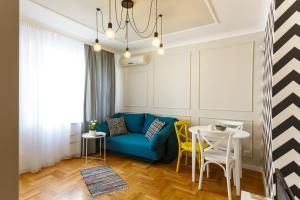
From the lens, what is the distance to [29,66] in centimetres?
292

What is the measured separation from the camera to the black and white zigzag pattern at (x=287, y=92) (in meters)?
1.48

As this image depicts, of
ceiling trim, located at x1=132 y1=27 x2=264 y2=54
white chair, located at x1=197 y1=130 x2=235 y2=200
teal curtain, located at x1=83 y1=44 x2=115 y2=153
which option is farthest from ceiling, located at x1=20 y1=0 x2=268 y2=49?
white chair, located at x1=197 y1=130 x2=235 y2=200

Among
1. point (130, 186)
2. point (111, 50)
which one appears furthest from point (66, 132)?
point (111, 50)

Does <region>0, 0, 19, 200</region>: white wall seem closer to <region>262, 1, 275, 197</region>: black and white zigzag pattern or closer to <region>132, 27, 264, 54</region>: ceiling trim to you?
<region>262, 1, 275, 197</region>: black and white zigzag pattern

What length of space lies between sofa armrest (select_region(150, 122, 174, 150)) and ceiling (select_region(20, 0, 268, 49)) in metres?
1.94

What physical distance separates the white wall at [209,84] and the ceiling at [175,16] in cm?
34

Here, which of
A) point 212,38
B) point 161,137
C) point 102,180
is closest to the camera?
point 102,180

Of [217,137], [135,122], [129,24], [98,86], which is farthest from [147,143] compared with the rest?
[129,24]

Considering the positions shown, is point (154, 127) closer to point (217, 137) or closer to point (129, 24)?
point (217, 137)

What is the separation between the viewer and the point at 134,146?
3.38 m

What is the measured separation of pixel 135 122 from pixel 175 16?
2.51 m

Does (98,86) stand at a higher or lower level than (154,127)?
higher

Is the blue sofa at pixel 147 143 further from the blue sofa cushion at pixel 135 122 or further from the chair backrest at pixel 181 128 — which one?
the chair backrest at pixel 181 128

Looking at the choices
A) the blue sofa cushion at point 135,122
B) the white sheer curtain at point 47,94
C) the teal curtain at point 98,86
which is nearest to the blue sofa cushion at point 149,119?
the blue sofa cushion at point 135,122
